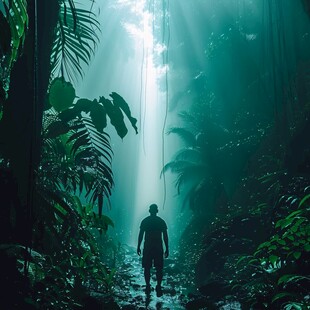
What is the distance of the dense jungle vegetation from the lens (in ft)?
7.67

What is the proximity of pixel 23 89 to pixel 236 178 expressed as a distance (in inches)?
644

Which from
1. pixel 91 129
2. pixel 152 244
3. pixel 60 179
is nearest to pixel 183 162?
pixel 152 244

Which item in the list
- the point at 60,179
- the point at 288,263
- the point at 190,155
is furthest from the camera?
the point at 190,155

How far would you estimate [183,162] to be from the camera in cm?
2102

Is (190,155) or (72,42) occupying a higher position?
(190,155)

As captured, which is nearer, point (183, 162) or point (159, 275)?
point (159, 275)

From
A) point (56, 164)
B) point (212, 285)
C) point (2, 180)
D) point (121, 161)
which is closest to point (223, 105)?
point (212, 285)

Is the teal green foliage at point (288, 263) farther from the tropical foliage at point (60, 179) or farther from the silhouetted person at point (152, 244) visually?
the silhouetted person at point (152, 244)

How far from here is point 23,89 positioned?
2723 millimetres

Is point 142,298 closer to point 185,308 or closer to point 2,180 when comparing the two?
point 185,308

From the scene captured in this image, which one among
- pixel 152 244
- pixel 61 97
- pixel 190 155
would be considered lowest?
pixel 152 244

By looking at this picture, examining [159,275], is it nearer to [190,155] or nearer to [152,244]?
[152,244]

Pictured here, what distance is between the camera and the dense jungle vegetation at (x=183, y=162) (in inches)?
92.0

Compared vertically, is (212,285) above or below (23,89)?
below
